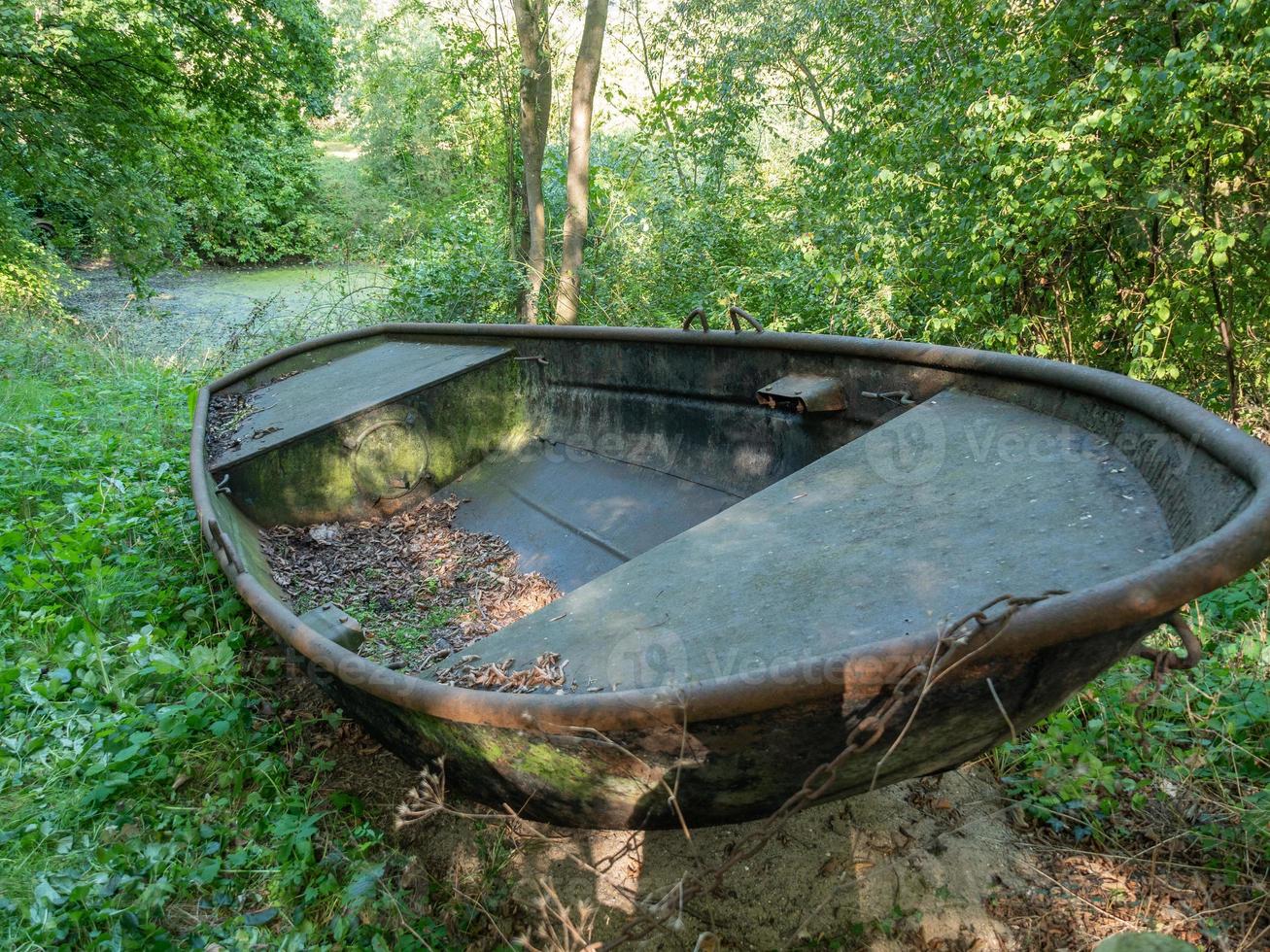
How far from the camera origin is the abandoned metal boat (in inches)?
56.1

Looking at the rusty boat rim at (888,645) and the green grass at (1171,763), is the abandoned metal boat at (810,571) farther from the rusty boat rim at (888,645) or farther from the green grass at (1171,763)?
the green grass at (1171,763)

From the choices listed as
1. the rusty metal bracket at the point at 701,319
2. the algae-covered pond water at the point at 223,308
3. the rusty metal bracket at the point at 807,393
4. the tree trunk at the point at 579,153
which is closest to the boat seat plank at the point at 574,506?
the rusty metal bracket at the point at 807,393

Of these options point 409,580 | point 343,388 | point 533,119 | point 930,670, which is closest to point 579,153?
point 533,119

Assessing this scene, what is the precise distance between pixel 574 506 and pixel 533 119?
5.77 m

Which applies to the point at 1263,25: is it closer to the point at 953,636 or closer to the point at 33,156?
the point at 953,636

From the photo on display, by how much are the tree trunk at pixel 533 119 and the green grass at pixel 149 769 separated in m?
5.02

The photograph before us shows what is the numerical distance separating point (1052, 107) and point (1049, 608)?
12.2 feet

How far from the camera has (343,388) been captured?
469cm

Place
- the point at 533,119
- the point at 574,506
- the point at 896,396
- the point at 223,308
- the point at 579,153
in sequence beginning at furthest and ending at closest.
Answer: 1. the point at 223,308
2. the point at 533,119
3. the point at 579,153
4. the point at 574,506
5. the point at 896,396

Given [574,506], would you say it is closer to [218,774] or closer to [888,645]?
[218,774]

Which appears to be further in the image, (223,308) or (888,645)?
(223,308)

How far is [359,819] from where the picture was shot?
2.58m

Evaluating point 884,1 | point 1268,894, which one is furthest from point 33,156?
point 1268,894

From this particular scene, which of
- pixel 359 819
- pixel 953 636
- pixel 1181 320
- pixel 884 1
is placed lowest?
pixel 359 819
